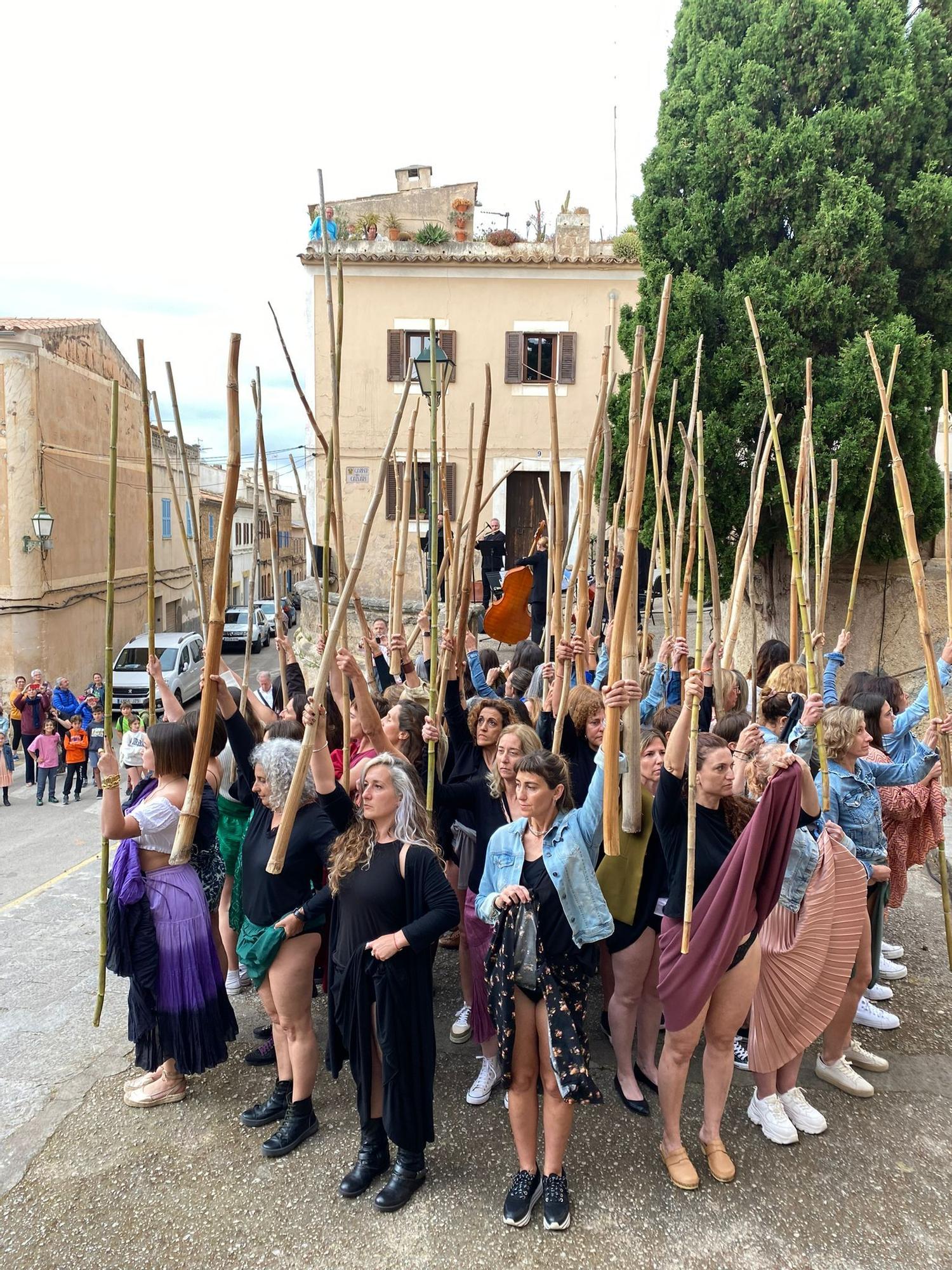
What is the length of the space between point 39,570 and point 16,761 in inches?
194

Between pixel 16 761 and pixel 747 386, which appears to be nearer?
pixel 747 386

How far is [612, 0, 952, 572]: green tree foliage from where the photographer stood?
29.3 feet

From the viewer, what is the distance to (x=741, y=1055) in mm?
3875

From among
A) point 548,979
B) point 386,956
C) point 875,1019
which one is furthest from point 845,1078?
point 386,956

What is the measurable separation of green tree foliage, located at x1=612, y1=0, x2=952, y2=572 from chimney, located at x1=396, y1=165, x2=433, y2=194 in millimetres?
8939

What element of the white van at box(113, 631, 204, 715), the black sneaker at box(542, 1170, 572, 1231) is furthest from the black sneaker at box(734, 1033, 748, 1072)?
the white van at box(113, 631, 204, 715)

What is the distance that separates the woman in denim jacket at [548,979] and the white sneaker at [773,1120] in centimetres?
90

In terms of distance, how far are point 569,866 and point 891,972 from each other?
2839 mm

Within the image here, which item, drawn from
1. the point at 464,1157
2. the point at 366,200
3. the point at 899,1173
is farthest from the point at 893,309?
the point at 366,200

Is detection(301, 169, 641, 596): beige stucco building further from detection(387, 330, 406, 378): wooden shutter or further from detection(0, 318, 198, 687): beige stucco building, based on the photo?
detection(0, 318, 198, 687): beige stucco building

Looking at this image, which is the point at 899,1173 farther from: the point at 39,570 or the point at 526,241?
the point at 39,570

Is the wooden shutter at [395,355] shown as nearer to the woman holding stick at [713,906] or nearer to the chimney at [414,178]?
the chimney at [414,178]

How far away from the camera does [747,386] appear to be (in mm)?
9578

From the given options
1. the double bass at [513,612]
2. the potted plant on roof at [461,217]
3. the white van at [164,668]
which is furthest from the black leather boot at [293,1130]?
the potted plant on roof at [461,217]
